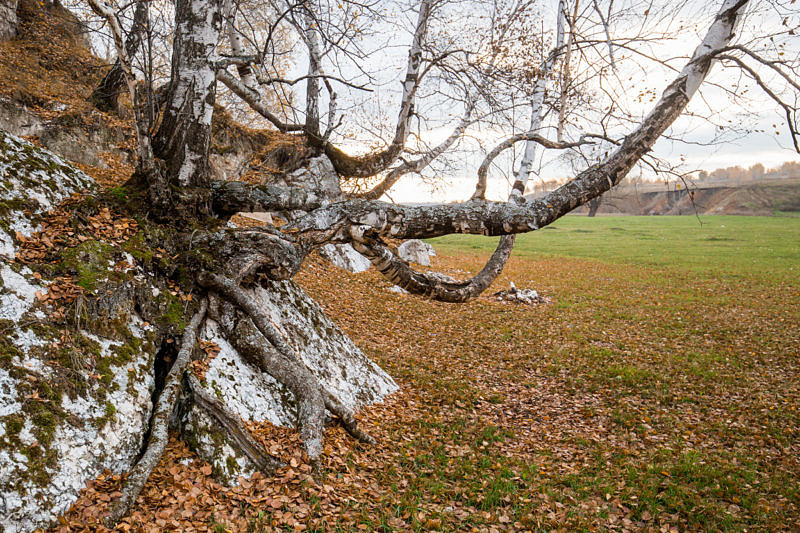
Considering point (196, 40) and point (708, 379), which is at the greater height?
point (196, 40)

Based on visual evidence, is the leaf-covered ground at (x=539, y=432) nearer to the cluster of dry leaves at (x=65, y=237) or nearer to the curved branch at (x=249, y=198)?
the cluster of dry leaves at (x=65, y=237)

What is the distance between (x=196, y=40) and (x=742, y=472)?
29.0 feet

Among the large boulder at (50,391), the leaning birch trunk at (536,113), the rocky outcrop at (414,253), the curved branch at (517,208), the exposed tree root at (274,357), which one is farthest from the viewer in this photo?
the rocky outcrop at (414,253)

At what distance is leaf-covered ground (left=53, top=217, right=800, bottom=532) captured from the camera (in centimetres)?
396

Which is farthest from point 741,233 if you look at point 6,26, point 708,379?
point 6,26

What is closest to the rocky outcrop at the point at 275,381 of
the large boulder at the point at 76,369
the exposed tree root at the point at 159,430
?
the large boulder at the point at 76,369

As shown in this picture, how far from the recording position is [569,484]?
16.9ft

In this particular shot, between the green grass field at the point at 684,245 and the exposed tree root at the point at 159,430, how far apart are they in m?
25.1

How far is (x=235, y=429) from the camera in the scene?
4.15 meters


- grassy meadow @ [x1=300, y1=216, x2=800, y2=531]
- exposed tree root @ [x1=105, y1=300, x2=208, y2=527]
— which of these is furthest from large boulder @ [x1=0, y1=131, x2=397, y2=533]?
grassy meadow @ [x1=300, y1=216, x2=800, y2=531]

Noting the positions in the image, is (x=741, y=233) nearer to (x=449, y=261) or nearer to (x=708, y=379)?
(x=449, y=261)

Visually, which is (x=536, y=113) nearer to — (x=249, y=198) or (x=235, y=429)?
(x=249, y=198)

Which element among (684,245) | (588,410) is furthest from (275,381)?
(684,245)

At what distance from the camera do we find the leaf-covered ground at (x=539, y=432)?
3.96 metres
